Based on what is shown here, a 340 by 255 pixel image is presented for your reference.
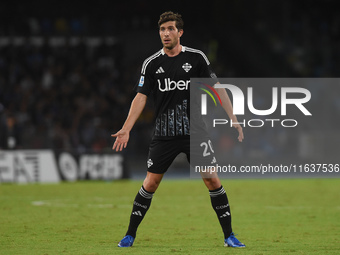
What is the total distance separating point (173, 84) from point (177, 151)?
0.78 metres

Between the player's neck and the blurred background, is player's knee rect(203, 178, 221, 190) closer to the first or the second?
the player's neck

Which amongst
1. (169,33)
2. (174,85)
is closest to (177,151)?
(174,85)

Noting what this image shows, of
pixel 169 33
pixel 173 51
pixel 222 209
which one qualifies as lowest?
pixel 222 209

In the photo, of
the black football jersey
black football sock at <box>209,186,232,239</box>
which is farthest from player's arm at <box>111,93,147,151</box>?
black football sock at <box>209,186,232,239</box>

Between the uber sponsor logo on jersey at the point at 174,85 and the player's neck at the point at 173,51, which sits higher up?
the player's neck at the point at 173,51

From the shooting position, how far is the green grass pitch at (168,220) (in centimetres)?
788

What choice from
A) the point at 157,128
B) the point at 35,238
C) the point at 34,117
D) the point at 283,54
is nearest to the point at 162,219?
the point at 35,238

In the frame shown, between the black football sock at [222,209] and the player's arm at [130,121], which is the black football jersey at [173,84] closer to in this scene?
the player's arm at [130,121]

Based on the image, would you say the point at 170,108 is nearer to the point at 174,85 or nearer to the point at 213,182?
the point at 174,85

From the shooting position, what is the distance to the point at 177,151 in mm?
7723

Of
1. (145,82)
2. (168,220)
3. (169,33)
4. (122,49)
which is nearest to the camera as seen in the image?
(169,33)

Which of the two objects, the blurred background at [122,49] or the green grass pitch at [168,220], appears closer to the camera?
the green grass pitch at [168,220]

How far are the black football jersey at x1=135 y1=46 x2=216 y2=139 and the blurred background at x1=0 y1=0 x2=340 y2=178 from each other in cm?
1676

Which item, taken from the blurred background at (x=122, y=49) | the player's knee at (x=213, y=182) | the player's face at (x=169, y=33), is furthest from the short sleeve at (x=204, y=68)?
the blurred background at (x=122, y=49)
